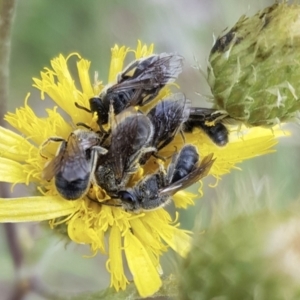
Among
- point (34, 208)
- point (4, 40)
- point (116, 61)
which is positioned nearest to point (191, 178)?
point (34, 208)

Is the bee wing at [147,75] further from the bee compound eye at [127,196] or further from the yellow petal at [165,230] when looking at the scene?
the yellow petal at [165,230]

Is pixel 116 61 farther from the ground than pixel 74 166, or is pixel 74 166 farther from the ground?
pixel 116 61

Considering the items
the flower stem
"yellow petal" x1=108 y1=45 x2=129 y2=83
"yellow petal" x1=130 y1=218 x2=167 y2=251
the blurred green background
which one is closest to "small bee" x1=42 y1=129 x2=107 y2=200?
"yellow petal" x1=130 y1=218 x2=167 y2=251

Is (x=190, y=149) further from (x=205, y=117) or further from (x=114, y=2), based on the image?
(x=114, y=2)

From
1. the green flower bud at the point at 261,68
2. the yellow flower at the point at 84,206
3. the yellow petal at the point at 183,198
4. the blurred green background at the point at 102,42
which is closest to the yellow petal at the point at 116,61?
the yellow flower at the point at 84,206

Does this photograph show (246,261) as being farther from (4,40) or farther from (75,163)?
(4,40)

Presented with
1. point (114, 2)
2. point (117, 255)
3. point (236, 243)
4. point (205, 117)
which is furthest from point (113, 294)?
point (114, 2)
